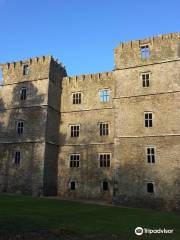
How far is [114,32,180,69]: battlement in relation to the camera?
29.4 meters

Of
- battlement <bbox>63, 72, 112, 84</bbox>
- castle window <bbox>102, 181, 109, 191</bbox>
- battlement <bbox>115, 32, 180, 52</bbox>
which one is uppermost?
battlement <bbox>115, 32, 180, 52</bbox>

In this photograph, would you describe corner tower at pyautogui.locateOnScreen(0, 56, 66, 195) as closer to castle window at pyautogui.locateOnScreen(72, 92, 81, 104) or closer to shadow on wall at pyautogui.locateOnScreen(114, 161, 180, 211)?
castle window at pyautogui.locateOnScreen(72, 92, 81, 104)

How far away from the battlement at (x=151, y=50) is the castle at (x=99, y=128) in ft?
0.33

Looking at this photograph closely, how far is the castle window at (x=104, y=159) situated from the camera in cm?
3238

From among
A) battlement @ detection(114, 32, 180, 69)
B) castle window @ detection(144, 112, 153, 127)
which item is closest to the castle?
castle window @ detection(144, 112, 153, 127)

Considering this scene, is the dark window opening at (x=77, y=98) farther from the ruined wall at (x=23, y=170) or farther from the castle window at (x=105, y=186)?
the castle window at (x=105, y=186)

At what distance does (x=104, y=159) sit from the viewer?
3259cm

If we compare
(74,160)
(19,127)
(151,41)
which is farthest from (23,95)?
(151,41)

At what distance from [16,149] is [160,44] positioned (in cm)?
1986

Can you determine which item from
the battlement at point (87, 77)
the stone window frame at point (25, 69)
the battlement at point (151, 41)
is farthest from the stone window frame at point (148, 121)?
the stone window frame at point (25, 69)

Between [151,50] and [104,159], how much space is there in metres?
13.0

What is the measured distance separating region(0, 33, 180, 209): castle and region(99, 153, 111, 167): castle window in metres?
0.11

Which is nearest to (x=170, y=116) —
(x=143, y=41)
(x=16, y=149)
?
(x=143, y=41)

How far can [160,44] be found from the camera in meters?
30.0
